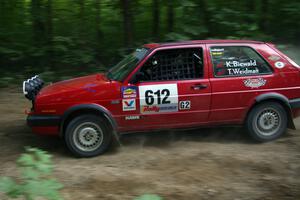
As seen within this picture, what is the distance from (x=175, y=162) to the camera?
6.57m

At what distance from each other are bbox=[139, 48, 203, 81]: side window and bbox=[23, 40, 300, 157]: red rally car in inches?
0.6

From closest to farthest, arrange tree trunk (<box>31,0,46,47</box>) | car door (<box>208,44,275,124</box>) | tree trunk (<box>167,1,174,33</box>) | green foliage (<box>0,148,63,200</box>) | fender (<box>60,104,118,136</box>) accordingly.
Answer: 1. green foliage (<box>0,148,63,200</box>)
2. fender (<box>60,104,118,136</box>)
3. car door (<box>208,44,275,124</box>)
4. tree trunk (<box>31,0,46,47</box>)
5. tree trunk (<box>167,1,174,33</box>)

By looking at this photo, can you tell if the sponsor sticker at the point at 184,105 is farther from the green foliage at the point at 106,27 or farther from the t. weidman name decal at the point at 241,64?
the green foliage at the point at 106,27

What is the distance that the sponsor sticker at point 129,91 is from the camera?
273 inches

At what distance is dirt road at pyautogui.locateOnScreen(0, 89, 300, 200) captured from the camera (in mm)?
5605

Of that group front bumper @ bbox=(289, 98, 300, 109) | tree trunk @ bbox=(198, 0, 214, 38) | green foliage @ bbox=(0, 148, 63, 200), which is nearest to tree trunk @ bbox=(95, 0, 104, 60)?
tree trunk @ bbox=(198, 0, 214, 38)

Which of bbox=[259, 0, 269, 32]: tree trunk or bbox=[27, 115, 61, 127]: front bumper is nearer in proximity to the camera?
bbox=[27, 115, 61, 127]: front bumper

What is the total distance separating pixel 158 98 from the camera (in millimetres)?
6988

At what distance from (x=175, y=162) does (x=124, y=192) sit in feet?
3.90

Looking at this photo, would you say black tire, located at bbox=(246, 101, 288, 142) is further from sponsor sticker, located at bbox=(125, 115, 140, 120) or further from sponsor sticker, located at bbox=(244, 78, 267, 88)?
sponsor sticker, located at bbox=(125, 115, 140, 120)

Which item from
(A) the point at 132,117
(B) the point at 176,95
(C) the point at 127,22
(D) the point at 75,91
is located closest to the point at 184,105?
(B) the point at 176,95

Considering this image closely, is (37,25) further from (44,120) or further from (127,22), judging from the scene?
(44,120)

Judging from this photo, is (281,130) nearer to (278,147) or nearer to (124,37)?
(278,147)

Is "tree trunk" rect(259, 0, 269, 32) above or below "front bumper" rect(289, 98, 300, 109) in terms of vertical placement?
above
